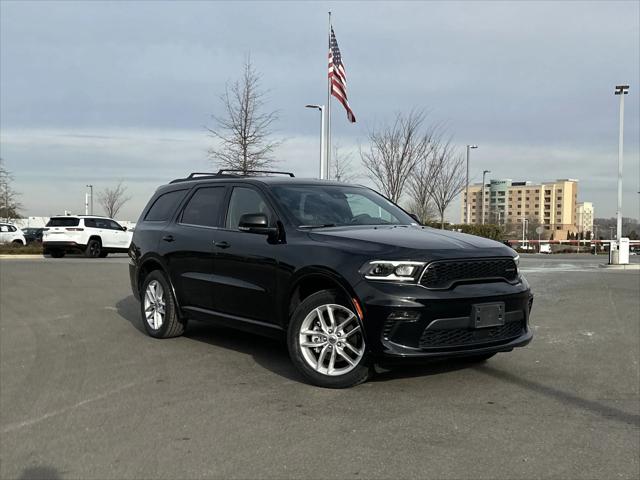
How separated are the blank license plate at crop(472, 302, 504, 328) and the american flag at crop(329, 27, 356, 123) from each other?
16.5 meters

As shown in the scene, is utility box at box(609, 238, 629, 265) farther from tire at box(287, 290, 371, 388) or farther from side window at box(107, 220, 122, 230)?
tire at box(287, 290, 371, 388)

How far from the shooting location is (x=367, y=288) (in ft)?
15.2

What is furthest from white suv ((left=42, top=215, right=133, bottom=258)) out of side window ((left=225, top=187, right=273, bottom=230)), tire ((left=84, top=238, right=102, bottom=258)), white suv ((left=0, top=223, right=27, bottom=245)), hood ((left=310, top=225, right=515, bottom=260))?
hood ((left=310, top=225, right=515, bottom=260))

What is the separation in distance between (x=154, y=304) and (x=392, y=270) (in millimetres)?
3539

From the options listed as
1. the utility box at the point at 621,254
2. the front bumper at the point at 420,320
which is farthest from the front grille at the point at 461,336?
the utility box at the point at 621,254

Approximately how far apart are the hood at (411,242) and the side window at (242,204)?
884 millimetres

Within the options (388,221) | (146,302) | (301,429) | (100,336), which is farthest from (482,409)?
(100,336)

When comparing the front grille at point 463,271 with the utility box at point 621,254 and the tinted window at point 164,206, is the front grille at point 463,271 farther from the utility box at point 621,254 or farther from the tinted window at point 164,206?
the utility box at point 621,254

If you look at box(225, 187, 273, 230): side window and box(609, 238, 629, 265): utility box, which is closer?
box(225, 187, 273, 230): side window

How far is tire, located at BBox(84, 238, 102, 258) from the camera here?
998 inches

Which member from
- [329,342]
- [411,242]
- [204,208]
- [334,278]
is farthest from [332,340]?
[204,208]

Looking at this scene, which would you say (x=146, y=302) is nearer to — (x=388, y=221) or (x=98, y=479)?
(x=388, y=221)

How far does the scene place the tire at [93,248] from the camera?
25359 mm

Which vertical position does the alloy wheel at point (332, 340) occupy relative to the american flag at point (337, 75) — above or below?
below
